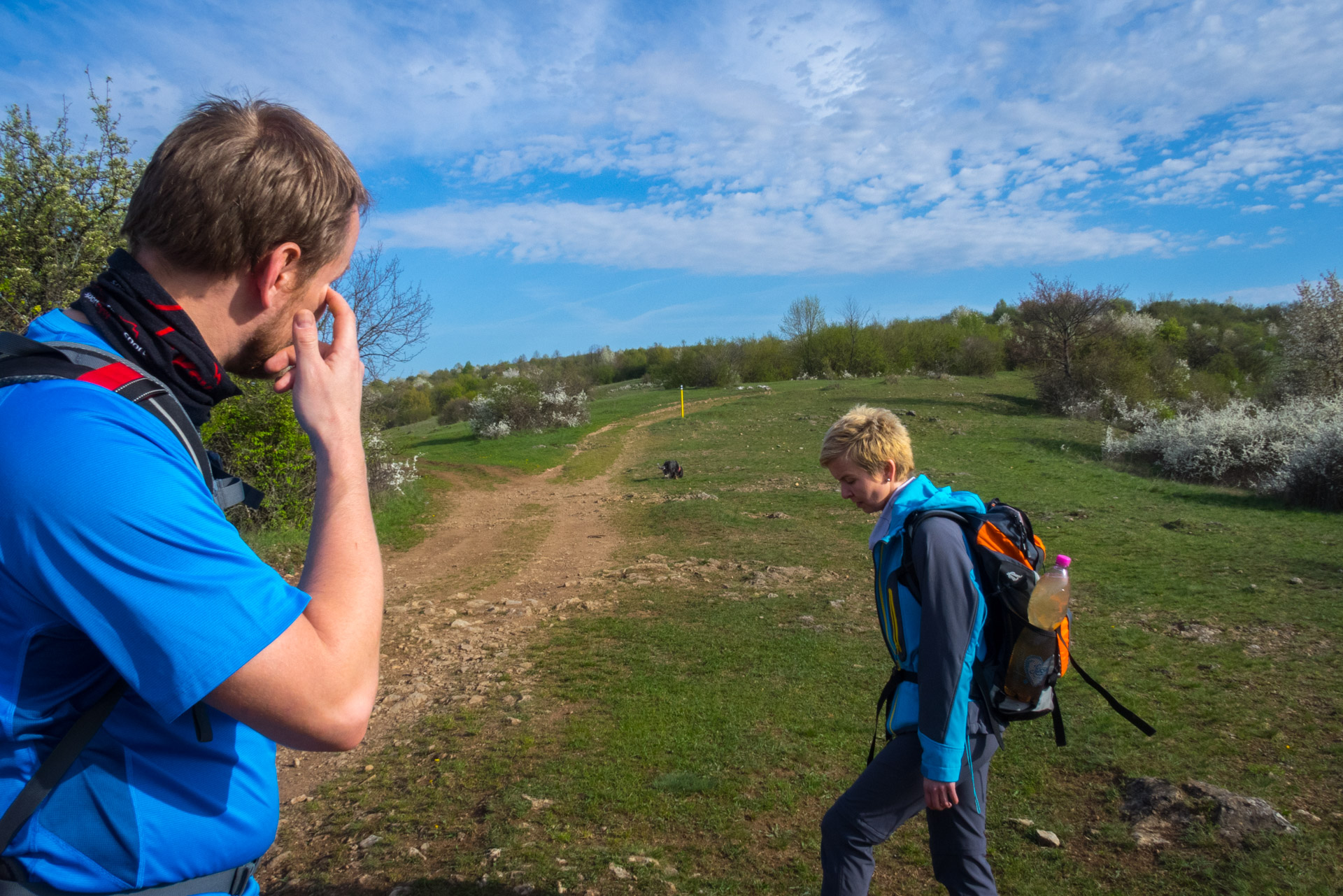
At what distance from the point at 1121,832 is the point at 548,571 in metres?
7.80

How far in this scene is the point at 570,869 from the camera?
Answer: 3.79 meters

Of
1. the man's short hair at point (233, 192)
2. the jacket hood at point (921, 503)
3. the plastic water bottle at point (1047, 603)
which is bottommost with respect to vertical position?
the plastic water bottle at point (1047, 603)

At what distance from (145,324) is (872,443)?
8.78ft

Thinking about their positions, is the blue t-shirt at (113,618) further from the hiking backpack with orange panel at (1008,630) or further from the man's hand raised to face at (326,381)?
the hiking backpack with orange panel at (1008,630)

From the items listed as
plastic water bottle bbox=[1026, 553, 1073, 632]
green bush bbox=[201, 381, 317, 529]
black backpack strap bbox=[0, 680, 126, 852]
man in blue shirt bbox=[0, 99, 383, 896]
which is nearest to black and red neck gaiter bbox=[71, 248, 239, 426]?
man in blue shirt bbox=[0, 99, 383, 896]

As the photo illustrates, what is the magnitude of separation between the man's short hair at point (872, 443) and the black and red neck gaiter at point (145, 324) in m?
2.45

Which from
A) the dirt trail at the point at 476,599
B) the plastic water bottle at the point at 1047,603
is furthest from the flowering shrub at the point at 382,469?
the plastic water bottle at the point at 1047,603

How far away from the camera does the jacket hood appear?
289 cm

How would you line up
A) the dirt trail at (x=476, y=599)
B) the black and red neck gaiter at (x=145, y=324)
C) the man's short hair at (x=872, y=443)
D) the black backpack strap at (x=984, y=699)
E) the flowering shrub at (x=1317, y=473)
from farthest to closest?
1. the flowering shrub at (x=1317, y=473)
2. the dirt trail at (x=476, y=599)
3. the man's short hair at (x=872, y=443)
4. the black backpack strap at (x=984, y=699)
5. the black and red neck gaiter at (x=145, y=324)

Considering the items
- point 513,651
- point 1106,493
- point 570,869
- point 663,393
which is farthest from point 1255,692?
point 663,393

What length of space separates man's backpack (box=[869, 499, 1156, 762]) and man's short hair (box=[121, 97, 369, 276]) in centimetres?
230

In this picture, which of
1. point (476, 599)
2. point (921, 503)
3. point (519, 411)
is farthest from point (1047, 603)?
point (519, 411)

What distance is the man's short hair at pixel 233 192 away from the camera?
1.21 metres

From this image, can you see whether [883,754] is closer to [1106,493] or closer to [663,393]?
[1106,493]
